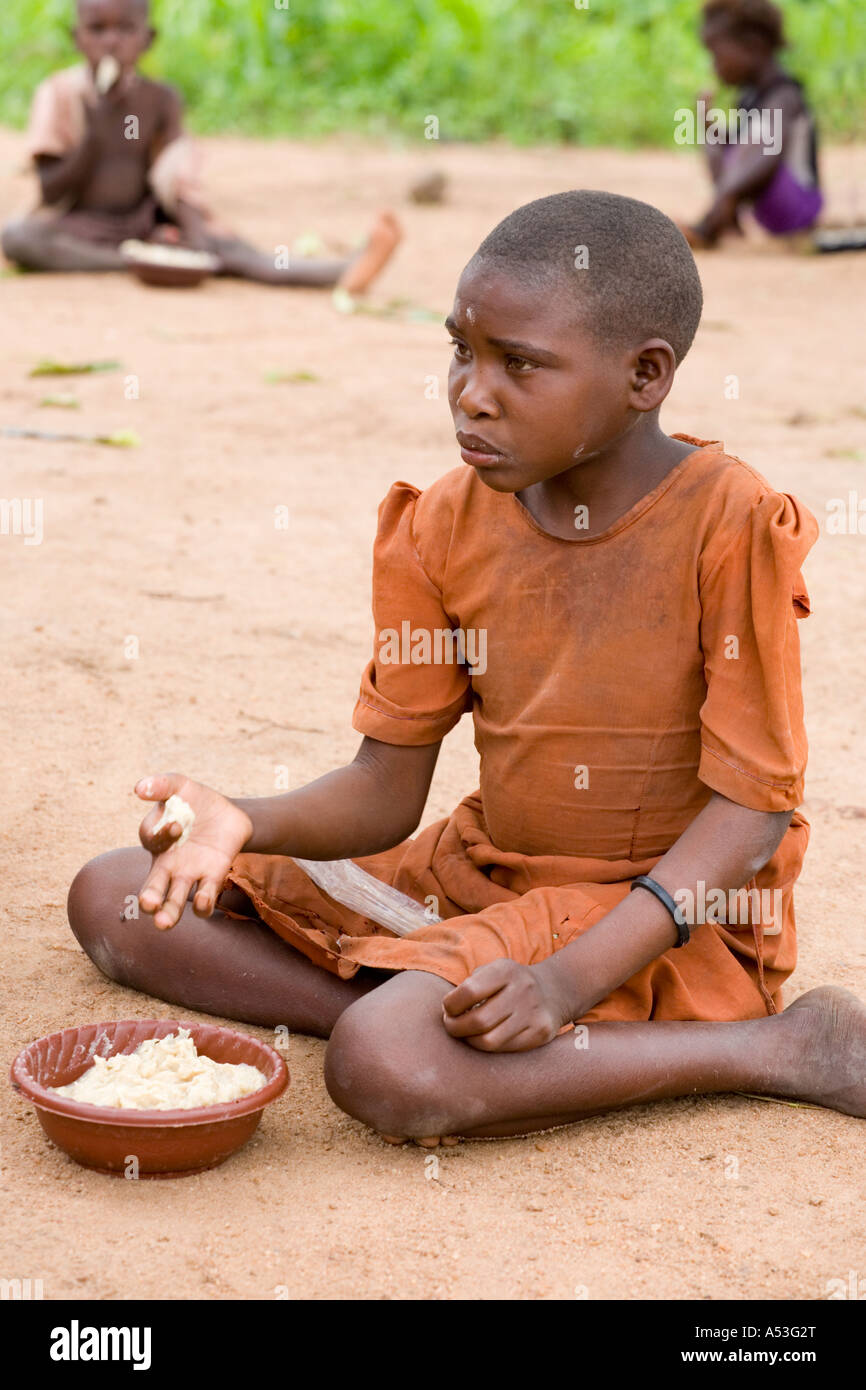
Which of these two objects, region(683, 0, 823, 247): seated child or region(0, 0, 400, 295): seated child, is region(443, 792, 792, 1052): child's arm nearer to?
region(0, 0, 400, 295): seated child

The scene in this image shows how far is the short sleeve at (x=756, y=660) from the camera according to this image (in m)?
2.28

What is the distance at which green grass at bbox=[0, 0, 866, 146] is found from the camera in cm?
1460

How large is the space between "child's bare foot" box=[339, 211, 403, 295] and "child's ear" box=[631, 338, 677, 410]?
5999mm

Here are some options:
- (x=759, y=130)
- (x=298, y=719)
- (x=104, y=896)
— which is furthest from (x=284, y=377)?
(x=759, y=130)

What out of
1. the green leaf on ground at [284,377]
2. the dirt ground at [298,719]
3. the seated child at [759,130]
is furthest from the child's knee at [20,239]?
the seated child at [759,130]

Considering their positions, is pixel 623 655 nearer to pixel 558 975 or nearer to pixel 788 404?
pixel 558 975

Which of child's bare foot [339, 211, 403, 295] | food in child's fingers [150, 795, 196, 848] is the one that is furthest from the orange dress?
child's bare foot [339, 211, 403, 295]

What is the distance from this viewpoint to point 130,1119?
2.08 m

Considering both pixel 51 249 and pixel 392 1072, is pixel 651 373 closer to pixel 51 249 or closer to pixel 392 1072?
pixel 392 1072

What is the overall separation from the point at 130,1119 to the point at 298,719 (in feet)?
5.56

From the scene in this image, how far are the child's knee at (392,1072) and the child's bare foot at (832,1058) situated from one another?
0.55 meters
